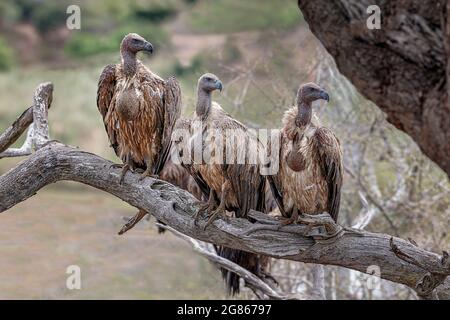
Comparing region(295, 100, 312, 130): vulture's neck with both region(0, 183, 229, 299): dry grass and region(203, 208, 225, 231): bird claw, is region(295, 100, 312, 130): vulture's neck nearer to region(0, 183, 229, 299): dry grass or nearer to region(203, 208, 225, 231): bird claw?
region(203, 208, 225, 231): bird claw

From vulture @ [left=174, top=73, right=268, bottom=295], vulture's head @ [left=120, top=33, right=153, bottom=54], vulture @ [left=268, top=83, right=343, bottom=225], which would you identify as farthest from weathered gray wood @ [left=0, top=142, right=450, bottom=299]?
vulture's head @ [left=120, top=33, right=153, bottom=54]

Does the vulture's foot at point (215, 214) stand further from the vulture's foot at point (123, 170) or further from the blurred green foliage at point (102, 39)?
the blurred green foliage at point (102, 39)

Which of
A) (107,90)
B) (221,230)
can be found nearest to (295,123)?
(221,230)

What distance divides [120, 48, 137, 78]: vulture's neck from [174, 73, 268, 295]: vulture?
46 cm

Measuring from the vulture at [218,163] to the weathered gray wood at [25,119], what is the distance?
846 mm

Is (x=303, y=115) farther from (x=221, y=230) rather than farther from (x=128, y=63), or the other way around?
(x=128, y=63)

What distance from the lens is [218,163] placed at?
6160 mm

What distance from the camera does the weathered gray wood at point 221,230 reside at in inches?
203

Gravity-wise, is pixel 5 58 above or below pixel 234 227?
above

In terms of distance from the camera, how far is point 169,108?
6.34 metres

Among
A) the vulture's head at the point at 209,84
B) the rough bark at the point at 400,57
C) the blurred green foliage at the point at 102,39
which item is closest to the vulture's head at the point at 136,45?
the vulture's head at the point at 209,84

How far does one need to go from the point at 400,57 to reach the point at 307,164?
228 cm

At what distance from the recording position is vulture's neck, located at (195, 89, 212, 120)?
616 cm
